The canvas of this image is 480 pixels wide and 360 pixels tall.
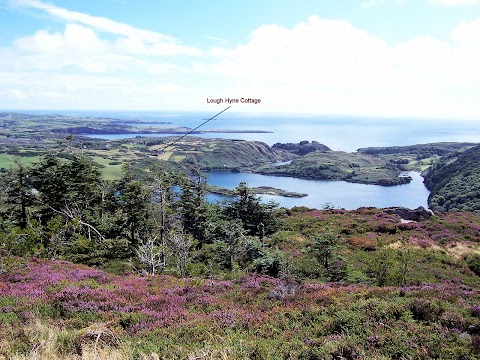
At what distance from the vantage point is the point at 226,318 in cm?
941

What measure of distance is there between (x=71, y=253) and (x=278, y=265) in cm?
1620

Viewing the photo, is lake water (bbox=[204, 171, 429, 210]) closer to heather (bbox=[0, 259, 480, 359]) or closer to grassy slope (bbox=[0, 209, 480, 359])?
grassy slope (bbox=[0, 209, 480, 359])

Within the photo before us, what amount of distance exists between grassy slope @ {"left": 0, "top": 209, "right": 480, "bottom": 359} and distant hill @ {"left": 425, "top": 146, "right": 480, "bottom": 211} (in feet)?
395

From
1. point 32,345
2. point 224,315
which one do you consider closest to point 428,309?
point 224,315

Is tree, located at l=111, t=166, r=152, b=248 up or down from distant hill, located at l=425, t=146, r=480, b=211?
up

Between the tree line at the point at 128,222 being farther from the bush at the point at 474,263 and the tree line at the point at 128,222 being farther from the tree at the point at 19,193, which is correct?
the bush at the point at 474,263

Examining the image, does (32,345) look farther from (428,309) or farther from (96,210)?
(96,210)

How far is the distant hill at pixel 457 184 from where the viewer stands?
381 ft

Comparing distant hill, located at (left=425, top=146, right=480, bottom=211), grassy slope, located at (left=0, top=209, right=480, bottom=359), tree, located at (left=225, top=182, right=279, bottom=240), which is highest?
grassy slope, located at (left=0, top=209, right=480, bottom=359)

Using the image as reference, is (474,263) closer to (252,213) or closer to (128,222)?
(252,213)

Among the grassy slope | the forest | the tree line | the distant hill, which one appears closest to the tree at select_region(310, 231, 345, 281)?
the forest

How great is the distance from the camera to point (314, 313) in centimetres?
945

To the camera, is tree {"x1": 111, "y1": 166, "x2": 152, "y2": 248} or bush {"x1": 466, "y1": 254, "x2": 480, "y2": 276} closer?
bush {"x1": 466, "y1": 254, "x2": 480, "y2": 276}

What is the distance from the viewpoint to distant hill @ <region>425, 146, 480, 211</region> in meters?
116
